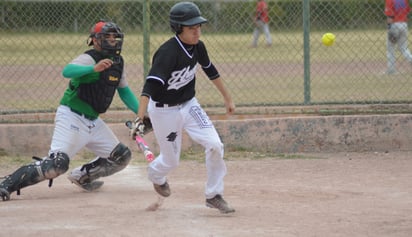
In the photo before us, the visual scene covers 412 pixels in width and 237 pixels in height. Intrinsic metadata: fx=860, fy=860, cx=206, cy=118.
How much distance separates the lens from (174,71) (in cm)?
671

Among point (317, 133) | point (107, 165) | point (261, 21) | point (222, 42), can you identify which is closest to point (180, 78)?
point (107, 165)

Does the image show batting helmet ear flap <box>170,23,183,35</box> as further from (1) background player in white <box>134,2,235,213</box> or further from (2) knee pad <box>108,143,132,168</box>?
(2) knee pad <box>108,143,132,168</box>

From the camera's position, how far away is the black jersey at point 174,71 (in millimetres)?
6625

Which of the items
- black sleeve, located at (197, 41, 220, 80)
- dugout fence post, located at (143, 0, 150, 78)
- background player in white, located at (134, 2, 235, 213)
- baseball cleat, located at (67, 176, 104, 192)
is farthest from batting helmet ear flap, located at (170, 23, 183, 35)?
dugout fence post, located at (143, 0, 150, 78)

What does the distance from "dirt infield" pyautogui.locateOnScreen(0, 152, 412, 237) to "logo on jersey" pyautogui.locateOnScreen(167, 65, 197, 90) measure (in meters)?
1.01

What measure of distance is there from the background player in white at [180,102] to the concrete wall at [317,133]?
2.82 metres

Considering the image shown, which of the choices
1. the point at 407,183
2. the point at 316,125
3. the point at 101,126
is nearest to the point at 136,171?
the point at 101,126

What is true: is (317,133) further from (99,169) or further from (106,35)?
(106,35)

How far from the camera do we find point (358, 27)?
12562 mm

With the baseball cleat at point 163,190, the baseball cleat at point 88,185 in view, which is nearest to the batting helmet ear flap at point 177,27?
the baseball cleat at point 163,190

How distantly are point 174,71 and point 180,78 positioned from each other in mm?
86

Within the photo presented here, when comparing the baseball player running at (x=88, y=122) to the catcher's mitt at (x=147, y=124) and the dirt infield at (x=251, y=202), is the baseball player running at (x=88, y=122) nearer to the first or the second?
the dirt infield at (x=251, y=202)

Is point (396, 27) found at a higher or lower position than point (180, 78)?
lower

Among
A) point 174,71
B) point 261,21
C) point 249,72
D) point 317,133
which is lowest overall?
point 249,72
